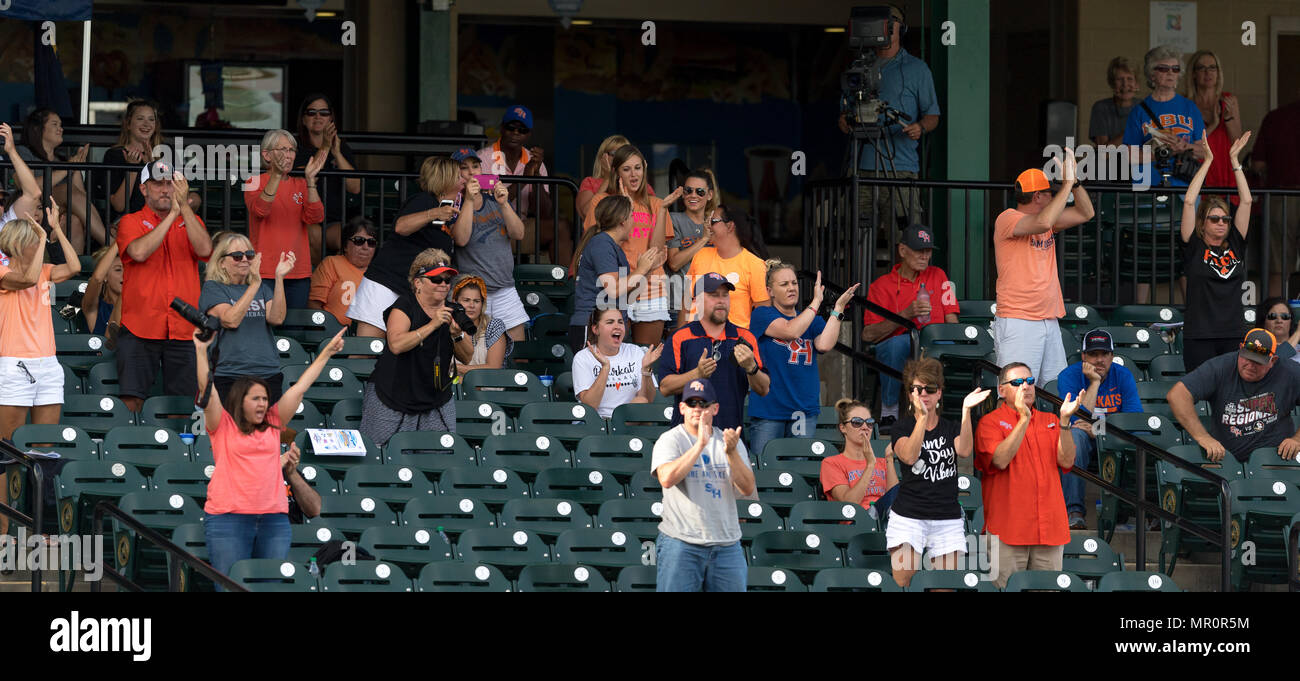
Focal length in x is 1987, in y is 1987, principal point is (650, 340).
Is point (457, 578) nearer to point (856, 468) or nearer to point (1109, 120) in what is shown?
point (856, 468)

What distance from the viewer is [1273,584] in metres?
11.3

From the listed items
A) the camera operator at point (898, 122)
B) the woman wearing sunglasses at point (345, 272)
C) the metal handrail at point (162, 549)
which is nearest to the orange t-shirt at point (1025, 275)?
the camera operator at point (898, 122)

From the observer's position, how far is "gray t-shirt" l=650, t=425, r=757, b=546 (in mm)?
9375

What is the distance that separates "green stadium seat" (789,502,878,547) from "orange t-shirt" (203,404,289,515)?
108 inches

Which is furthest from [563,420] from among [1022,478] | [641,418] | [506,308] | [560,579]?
[1022,478]

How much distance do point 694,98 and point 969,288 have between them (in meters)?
7.74

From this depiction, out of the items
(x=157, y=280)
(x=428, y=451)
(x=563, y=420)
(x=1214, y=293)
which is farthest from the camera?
(x=1214, y=293)

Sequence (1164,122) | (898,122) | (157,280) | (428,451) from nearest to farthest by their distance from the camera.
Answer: (428,451)
(157,280)
(898,122)
(1164,122)

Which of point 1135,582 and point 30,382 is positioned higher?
point 30,382

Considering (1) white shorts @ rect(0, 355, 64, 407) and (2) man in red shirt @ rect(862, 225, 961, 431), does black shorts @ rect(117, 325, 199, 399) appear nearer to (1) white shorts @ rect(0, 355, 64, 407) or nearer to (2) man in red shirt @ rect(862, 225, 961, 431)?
(1) white shorts @ rect(0, 355, 64, 407)

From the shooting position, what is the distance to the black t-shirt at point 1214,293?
13.1 metres

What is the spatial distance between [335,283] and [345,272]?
0.34ft

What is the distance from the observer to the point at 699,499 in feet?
30.9

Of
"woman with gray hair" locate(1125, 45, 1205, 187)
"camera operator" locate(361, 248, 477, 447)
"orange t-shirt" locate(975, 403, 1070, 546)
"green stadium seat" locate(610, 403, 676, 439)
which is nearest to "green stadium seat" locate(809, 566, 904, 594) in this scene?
"orange t-shirt" locate(975, 403, 1070, 546)
